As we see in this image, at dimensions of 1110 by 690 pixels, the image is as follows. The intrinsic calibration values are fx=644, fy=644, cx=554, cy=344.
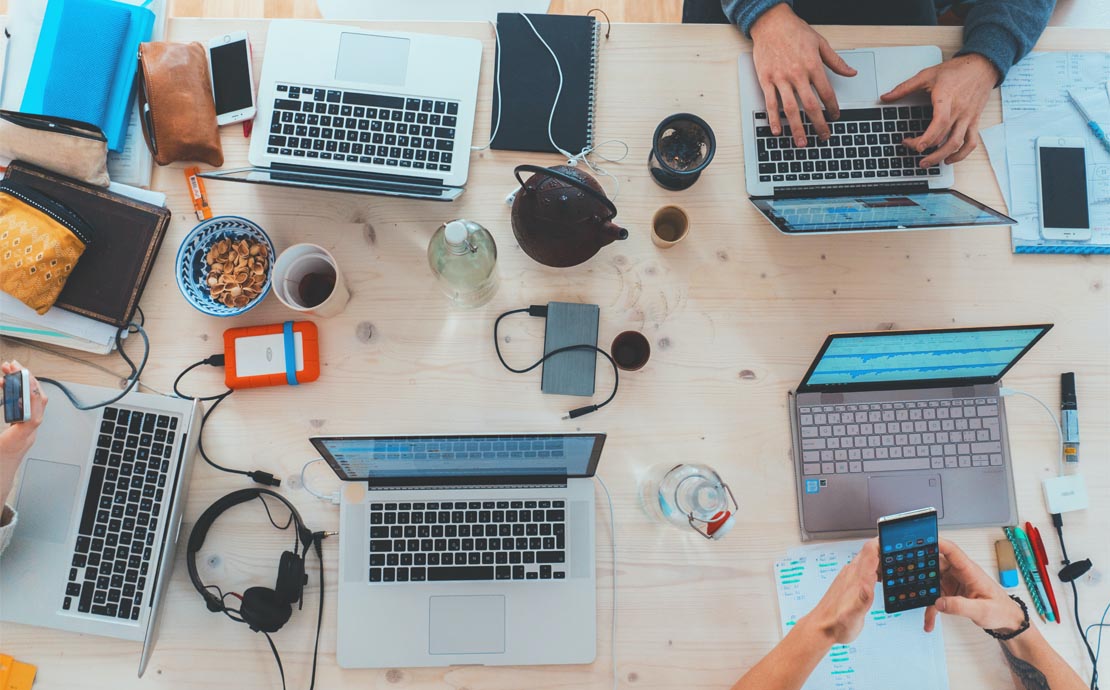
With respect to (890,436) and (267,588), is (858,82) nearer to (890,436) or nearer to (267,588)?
(890,436)

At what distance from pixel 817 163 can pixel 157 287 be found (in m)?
1.13

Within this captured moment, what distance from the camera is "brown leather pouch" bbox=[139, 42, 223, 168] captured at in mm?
1026

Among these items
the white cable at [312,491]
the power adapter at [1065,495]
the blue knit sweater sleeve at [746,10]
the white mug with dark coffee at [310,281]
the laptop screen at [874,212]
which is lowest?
the power adapter at [1065,495]

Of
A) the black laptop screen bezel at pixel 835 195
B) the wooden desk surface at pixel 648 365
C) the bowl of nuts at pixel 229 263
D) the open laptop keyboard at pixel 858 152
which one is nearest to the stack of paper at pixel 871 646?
the wooden desk surface at pixel 648 365

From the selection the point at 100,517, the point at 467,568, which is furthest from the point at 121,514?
the point at 467,568

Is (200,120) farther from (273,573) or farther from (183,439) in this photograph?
(273,573)

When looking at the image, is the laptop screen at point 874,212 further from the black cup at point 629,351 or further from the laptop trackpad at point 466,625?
the laptop trackpad at point 466,625

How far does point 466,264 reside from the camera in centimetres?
97

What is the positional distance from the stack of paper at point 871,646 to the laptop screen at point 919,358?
0.29 m

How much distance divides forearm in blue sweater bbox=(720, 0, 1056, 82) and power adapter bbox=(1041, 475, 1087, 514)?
693mm

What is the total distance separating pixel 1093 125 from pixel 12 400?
176 cm

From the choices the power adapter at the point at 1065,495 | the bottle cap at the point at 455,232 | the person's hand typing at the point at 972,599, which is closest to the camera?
the bottle cap at the point at 455,232

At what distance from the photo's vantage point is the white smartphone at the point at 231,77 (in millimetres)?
1078

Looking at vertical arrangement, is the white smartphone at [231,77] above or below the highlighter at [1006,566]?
above
